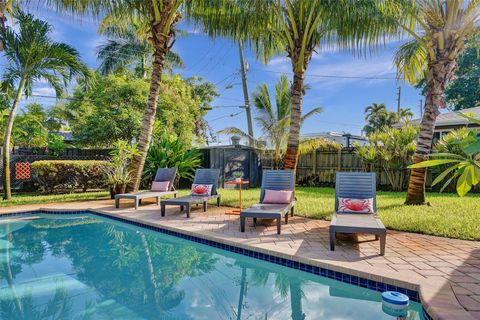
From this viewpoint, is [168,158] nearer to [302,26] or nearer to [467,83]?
[302,26]

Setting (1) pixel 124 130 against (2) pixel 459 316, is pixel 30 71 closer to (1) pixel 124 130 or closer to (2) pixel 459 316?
(1) pixel 124 130

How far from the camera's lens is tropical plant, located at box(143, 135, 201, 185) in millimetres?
14297

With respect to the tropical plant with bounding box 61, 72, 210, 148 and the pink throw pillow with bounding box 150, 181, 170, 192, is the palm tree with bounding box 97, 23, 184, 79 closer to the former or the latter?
the tropical plant with bounding box 61, 72, 210, 148

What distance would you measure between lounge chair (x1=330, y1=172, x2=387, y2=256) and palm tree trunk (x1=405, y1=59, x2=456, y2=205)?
2955mm

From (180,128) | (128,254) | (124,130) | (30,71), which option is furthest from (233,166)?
(128,254)

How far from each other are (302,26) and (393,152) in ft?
24.3

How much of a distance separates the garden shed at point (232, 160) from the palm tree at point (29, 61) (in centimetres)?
634

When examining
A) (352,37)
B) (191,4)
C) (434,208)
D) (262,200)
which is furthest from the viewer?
(191,4)

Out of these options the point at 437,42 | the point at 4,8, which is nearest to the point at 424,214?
the point at 437,42

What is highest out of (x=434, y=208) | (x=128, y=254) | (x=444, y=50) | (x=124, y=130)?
(x=444, y=50)

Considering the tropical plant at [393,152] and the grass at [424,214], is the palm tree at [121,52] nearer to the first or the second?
the grass at [424,214]

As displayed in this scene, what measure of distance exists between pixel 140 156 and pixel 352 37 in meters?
7.90

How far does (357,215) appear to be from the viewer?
6590mm

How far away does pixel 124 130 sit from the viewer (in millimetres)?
18516
